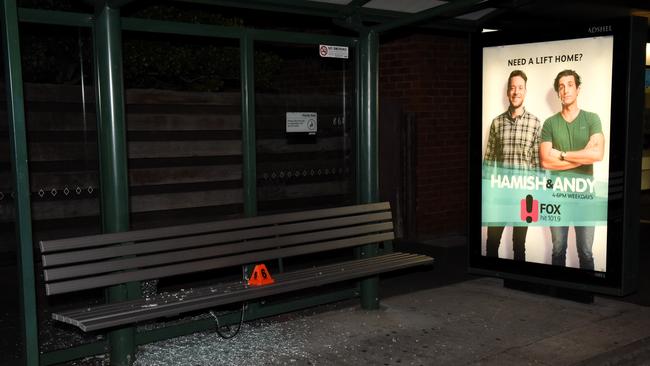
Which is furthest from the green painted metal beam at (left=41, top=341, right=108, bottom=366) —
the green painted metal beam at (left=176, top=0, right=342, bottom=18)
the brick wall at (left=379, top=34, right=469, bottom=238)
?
the brick wall at (left=379, top=34, right=469, bottom=238)

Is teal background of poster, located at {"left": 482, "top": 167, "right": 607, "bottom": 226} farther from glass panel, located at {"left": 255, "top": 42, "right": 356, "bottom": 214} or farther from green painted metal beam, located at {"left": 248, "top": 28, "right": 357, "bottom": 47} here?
green painted metal beam, located at {"left": 248, "top": 28, "right": 357, "bottom": 47}

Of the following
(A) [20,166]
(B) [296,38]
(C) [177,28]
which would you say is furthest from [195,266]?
(B) [296,38]

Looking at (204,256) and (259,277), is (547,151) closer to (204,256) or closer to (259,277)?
(259,277)

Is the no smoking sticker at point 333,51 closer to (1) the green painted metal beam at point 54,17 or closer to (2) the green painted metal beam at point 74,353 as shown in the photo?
(1) the green painted metal beam at point 54,17

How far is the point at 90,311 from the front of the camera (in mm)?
4445

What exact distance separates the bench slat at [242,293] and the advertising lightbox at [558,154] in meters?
1.09

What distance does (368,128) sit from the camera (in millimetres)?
6047

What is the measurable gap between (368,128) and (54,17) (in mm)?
2636

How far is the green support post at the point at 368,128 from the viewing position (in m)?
6.02

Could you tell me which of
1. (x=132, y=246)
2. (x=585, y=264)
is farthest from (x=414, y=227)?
(x=132, y=246)

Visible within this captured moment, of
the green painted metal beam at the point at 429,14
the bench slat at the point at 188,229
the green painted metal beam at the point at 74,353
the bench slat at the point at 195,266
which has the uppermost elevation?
the green painted metal beam at the point at 429,14

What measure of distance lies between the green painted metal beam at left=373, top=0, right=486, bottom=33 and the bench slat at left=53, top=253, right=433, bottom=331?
1.91 m

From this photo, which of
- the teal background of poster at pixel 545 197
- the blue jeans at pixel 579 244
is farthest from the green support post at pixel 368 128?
the blue jeans at pixel 579 244

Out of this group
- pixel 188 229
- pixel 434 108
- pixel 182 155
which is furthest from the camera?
pixel 434 108
